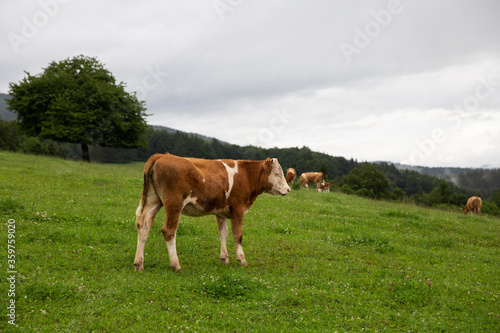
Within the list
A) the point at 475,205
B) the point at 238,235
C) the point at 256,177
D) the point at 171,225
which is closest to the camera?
the point at 171,225

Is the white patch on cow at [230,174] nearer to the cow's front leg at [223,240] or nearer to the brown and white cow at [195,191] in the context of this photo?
the brown and white cow at [195,191]

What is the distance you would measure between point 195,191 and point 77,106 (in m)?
32.0

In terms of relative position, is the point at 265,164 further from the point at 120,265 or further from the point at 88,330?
the point at 88,330

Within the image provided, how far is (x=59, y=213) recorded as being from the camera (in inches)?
457

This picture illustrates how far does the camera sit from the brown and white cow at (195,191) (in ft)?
27.1

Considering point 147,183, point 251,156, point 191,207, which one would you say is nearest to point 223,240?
point 191,207

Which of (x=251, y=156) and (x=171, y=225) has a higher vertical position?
(x=251, y=156)

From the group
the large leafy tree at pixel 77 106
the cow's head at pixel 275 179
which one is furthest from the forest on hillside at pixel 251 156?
the cow's head at pixel 275 179

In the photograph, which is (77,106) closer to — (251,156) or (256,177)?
(256,177)

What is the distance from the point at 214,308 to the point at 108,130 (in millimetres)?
35364

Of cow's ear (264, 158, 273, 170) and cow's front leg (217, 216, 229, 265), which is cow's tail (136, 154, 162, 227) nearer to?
cow's front leg (217, 216, 229, 265)

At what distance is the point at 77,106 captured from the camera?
1384 inches

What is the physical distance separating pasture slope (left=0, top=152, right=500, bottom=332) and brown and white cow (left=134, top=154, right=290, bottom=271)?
90cm

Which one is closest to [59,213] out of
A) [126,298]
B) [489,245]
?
[126,298]
